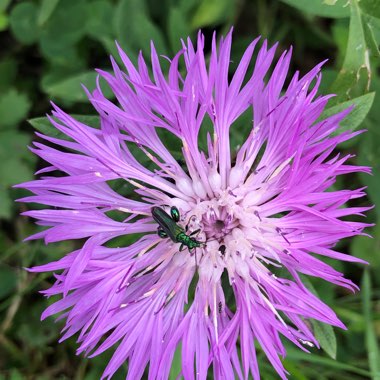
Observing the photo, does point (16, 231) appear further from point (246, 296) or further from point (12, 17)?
point (246, 296)

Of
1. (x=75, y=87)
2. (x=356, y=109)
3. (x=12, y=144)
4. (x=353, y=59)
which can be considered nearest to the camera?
(x=356, y=109)

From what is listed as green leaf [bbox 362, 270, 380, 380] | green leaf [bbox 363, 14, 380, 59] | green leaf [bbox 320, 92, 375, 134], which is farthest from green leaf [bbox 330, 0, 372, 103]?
green leaf [bbox 362, 270, 380, 380]

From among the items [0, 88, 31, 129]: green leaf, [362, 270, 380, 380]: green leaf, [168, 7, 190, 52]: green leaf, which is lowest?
[362, 270, 380, 380]: green leaf

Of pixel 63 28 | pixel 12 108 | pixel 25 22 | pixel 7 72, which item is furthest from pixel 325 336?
pixel 7 72

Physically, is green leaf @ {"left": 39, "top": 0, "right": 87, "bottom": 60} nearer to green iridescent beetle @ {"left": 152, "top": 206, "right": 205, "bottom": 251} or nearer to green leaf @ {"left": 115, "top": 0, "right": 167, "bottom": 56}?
green leaf @ {"left": 115, "top": 0, "right": 167, "bottom": 56}

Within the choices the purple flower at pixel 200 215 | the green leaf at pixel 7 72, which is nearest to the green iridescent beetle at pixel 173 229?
the purple flower at pixel 200 215

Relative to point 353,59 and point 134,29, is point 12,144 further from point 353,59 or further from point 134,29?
point 353,59
